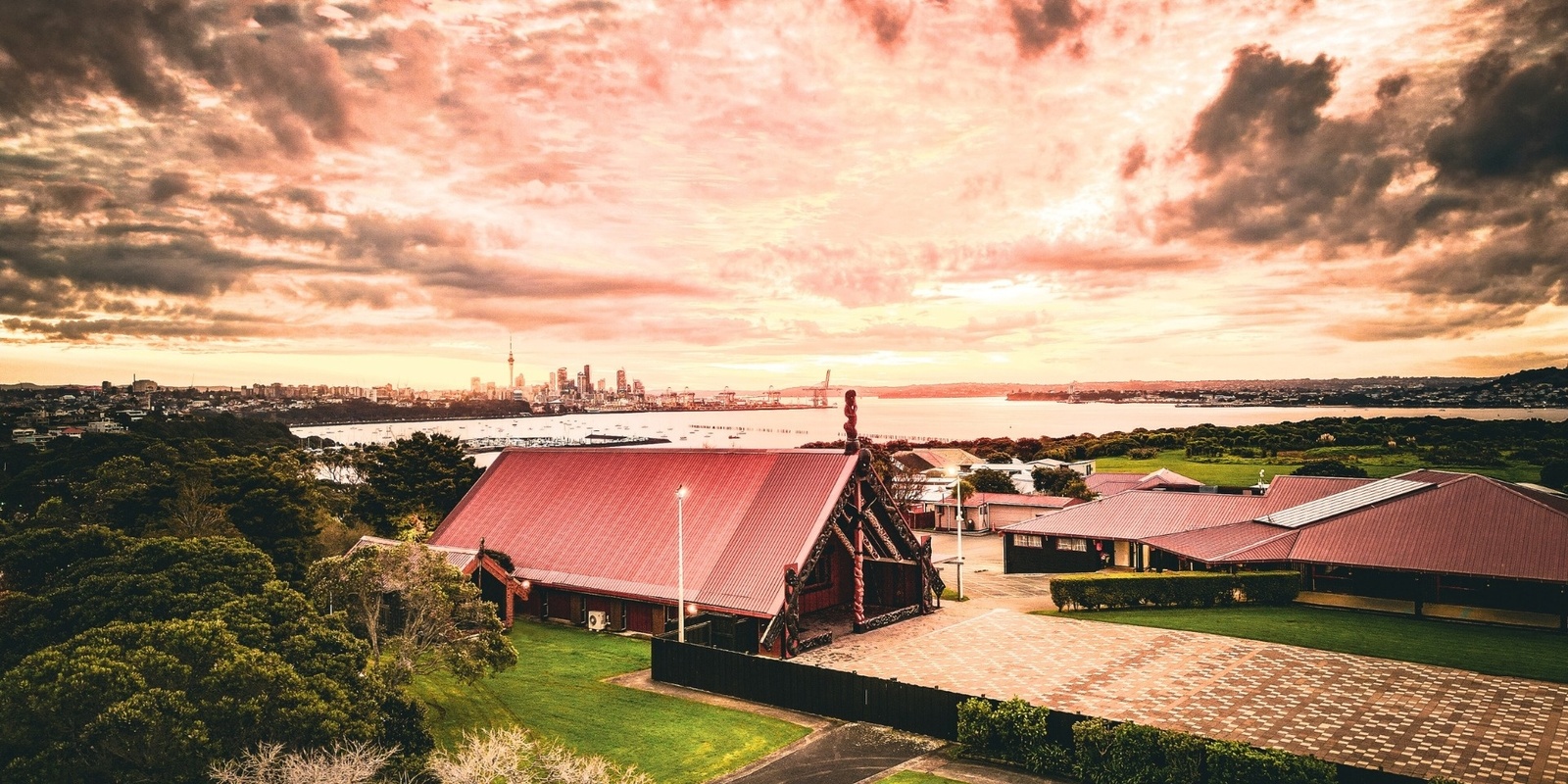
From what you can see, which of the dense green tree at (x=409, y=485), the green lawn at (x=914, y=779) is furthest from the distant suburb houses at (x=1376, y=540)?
the dense green tree at (x=409, y=485)

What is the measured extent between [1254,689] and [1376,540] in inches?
540

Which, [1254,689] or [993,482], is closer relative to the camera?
[1254,689]

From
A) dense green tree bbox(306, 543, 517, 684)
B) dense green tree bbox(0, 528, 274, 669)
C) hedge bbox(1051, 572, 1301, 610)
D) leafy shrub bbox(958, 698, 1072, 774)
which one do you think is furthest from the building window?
dense green tree bbox(0, 528, 274, 669)

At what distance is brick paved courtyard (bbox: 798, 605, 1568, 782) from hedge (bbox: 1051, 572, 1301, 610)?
255 centimetres

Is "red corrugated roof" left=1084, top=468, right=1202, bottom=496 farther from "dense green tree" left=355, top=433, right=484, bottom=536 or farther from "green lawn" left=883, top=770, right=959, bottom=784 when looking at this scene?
"dense green tree" left=355, top=433, right=484, bottom=536

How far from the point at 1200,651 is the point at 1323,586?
36.2 ft

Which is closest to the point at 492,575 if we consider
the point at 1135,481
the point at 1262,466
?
the point at 1135,481

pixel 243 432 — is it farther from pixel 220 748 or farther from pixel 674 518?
pixel 220 748

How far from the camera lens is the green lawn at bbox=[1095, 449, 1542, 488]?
62.7m

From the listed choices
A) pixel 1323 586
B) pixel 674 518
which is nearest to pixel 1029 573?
pixel 1323 586

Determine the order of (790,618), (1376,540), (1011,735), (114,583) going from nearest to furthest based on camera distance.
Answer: (114,583) < (1011,735) < (790,618) < (1376,540)

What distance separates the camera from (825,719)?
2212 centimetres

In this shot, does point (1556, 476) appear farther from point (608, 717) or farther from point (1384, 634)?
point (608, 717)

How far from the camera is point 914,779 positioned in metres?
18.2
